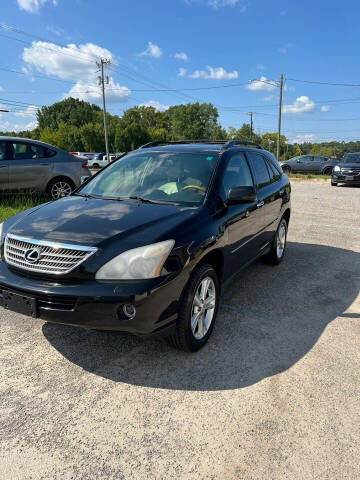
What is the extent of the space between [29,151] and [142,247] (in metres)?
6.69

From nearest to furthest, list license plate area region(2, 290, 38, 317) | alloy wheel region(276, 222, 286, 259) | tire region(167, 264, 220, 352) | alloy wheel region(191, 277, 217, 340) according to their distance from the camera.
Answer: license plate area region(2, 290, 38, 317)
tire region(167, 264, 220, 352)
alloy wheel region(191, 277, 217, 340)
alloy wheel region(276, 222, 286, 259)

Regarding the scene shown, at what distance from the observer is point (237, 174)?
3939mm

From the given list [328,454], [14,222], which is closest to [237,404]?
[328,454]

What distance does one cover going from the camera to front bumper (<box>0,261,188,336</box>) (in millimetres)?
2406

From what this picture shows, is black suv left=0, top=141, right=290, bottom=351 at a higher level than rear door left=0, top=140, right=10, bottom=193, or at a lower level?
lower

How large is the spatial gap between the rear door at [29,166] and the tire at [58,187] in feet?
0.58

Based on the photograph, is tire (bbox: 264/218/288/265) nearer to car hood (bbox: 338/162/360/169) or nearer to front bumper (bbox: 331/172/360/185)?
front bumper (bbox: 331/172/360/185)

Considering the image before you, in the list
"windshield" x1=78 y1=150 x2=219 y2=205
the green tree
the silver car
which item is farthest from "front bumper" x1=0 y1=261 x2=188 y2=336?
the green tree

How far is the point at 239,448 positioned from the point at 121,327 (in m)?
1.02

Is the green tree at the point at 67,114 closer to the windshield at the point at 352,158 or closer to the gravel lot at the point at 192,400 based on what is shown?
the windshield at the point at 352,158

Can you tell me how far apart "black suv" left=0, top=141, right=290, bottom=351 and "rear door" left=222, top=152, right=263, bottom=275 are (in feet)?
0.04

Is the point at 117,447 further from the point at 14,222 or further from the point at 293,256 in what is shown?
the point at 293,256

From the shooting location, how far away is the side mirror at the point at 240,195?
3.32 m

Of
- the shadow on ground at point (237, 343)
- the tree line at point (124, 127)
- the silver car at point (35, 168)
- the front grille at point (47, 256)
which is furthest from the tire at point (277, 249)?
the tree line at point (124, 127)
